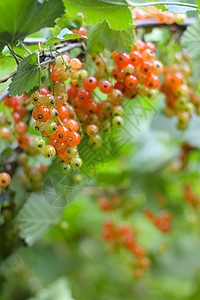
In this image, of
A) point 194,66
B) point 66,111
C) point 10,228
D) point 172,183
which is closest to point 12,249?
point 10,228

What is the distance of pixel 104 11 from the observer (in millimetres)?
660

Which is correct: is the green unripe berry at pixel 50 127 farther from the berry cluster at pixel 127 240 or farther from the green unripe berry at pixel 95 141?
the berry cluster at pixel 127 240

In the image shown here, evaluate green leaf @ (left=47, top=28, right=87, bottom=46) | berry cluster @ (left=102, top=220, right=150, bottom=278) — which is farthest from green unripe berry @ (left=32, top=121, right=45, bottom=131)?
berry cluster @ (left=102, top=220, right=150, bottom=278)

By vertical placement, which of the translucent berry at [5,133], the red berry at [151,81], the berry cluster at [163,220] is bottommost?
the berry cluster at [163,220]

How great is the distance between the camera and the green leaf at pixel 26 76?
0.61 metres

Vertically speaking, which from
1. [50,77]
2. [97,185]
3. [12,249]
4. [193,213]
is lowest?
[193,213]

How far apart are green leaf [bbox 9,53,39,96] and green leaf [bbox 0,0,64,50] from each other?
0.04 m

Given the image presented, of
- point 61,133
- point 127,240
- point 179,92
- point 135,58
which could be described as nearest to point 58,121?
point 61,133

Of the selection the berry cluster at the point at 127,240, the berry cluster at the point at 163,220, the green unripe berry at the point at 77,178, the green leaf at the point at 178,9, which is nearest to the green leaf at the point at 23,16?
the green leaf at the point at 178,9

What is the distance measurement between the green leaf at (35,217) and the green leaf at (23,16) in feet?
1.80

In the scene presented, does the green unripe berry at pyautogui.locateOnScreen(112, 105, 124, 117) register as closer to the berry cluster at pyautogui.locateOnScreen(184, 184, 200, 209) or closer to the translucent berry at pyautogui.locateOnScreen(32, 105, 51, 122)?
the translucent berry at pyautogui.locateOnScreen(32, 105, 51, 122)

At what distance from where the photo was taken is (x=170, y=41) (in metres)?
1.05

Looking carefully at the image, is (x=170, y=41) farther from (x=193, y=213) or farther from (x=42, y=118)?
(x=193, y=213)

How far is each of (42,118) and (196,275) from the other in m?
1.97
